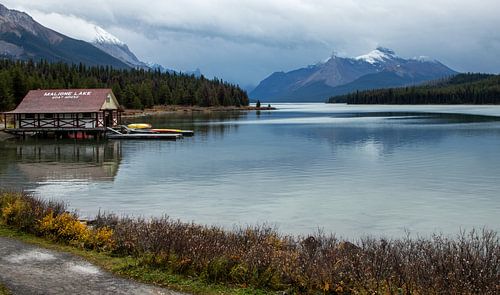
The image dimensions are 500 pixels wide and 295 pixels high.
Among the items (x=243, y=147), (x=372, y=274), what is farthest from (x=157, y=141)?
(x=372, y=274)

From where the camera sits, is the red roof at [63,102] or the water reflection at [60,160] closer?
the water reflection at [60,160]

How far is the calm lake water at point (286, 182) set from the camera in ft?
80.0

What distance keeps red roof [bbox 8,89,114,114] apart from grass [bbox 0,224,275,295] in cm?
6510

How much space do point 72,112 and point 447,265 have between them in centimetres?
7168

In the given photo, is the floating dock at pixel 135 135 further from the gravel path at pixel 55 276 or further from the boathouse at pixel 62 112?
the gravel path at pixel 55 276

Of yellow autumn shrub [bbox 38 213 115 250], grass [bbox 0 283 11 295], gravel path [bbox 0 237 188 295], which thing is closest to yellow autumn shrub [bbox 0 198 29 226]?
yellow autumn shrub [bbox 38 213 115 250]

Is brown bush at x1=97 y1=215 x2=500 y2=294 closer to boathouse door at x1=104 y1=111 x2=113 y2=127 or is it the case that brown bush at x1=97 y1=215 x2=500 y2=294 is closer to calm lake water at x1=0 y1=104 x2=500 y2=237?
calm lake water at x1=0 y1=104 x2=500 y2=237

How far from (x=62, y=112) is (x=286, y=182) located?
52.1m

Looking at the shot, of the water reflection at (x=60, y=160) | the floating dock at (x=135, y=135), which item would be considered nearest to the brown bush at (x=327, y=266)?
the water reflection at (x=60, y=160)

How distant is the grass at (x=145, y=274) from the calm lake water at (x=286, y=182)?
9440 mm

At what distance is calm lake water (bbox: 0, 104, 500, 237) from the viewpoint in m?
24.4

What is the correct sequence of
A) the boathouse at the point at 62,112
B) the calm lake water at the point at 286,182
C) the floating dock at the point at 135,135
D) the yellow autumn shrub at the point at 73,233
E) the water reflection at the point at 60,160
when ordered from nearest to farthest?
the yellow autumn shrub at the point at 73,233 → the calm lake water at the point at 286,182 → the water reflection at the point at 60,160 → the floating dock at the point at 135,135 → the boathouse at the point at 62,112

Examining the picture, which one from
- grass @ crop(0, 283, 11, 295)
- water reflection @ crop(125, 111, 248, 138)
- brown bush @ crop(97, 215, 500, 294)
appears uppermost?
water reflection @ crop(125, 111, 248, 138)

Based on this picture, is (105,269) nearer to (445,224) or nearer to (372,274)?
(372,274)
